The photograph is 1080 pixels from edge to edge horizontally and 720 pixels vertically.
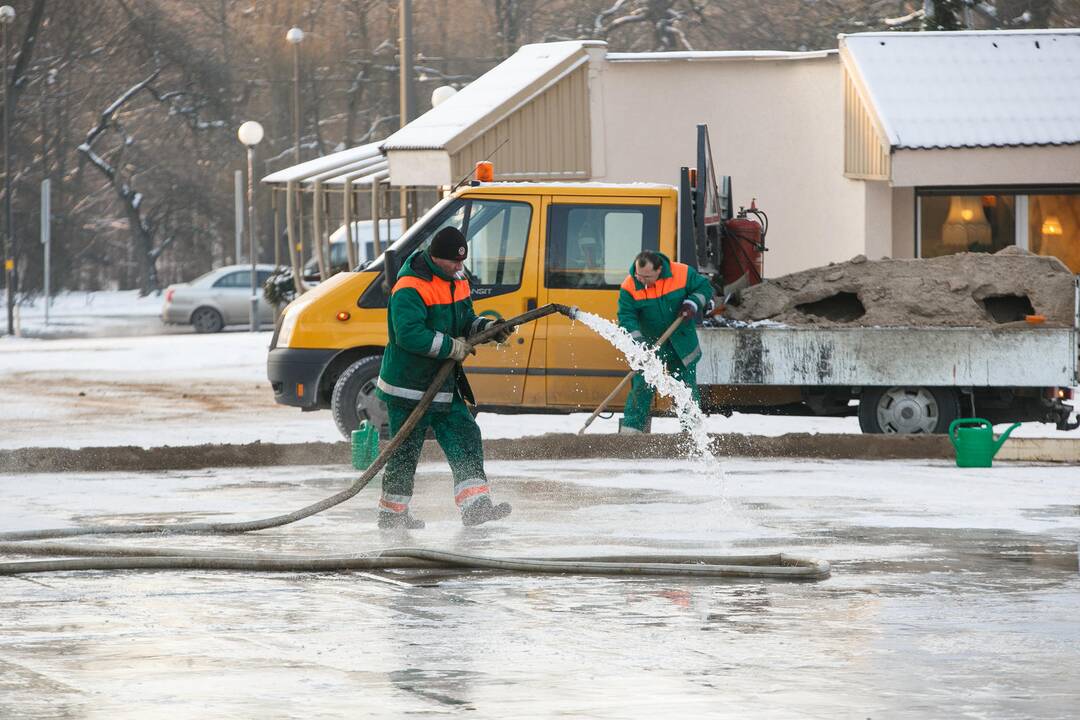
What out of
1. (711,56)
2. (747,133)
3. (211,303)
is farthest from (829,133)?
(211,303)

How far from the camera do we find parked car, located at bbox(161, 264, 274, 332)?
3803 centimetres

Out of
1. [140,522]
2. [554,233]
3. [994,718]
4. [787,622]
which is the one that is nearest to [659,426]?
[554,233]

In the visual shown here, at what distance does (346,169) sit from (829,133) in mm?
6145

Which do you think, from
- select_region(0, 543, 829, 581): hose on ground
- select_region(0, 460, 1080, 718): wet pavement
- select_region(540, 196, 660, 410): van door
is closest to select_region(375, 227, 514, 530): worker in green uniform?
select_region(0, 460, 1080, 718): wet pavement

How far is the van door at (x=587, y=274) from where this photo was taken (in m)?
14.3

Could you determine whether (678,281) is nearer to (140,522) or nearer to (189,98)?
(140,522)

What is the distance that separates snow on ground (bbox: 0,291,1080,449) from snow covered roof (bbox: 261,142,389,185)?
98.4 inches

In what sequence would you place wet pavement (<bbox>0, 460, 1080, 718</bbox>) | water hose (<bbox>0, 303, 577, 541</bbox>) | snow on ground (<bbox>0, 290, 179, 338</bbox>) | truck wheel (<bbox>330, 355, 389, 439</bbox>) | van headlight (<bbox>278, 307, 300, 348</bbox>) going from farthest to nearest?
snow on ground (<bbox>0, 290, 179, 338</bbox>)
van headlight (<bbox>278, 307, 300, 348</bbox>)
truck wheel (<bbox>330, 355, 389, 439</bbox>)
water hose (<bbox>0, 303, 577, 541</bbox>)
wet pavement (<bbox>0, 460, 1080, 718</bbox>)

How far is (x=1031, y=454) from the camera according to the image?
1409cm

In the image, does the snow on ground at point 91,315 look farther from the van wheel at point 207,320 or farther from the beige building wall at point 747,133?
the beige building wall at point 747,133

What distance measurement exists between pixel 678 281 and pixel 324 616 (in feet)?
21.3

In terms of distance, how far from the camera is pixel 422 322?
10.5m

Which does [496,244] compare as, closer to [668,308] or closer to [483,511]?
[668,308]

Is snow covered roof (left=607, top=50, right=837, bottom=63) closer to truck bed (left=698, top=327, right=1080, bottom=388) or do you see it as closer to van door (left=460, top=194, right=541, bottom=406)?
van door (left=460, top=194, right=541, bottom=406)
